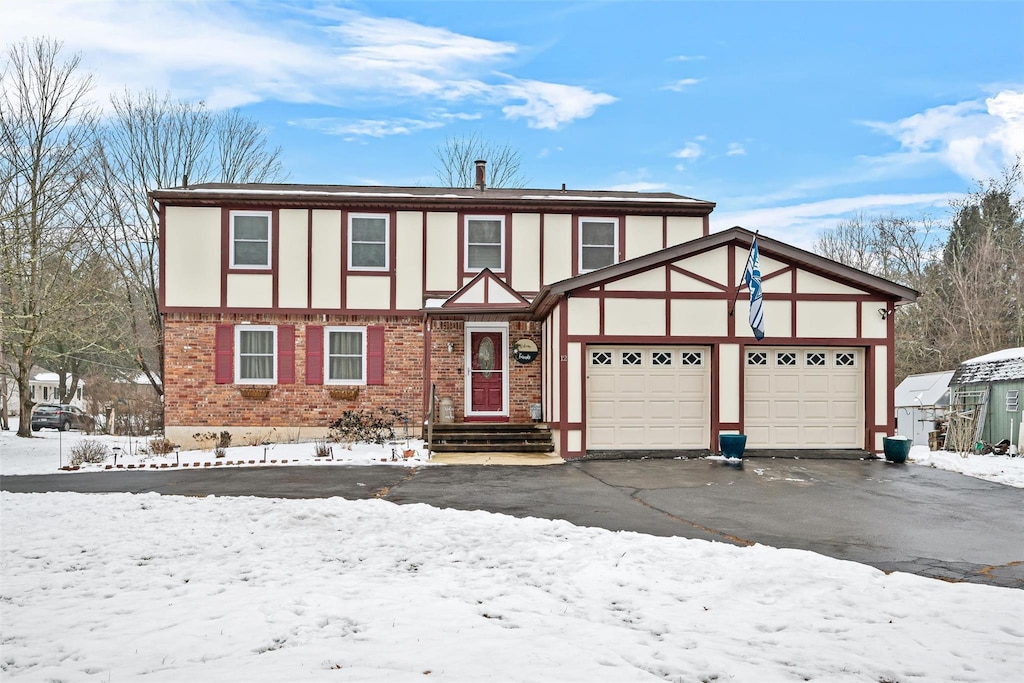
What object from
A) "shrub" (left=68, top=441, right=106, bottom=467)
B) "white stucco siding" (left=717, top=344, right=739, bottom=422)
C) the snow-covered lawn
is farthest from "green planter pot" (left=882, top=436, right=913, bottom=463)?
"shrub" (left=68, top=441, right=106, bottom=467)

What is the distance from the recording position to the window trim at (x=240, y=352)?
1897 cm

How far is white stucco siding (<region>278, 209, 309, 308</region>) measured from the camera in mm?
19109

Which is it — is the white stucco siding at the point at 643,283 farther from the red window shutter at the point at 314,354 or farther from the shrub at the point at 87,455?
the shrub at the point at 87,455

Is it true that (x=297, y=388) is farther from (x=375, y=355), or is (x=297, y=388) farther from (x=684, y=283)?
(x=684, y=283)

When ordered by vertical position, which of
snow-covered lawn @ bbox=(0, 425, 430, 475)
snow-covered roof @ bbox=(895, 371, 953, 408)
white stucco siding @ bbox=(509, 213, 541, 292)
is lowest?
snow-covered lawn @ bbox=(0, 425, 430, 475)

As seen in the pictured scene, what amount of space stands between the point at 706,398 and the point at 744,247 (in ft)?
10.7

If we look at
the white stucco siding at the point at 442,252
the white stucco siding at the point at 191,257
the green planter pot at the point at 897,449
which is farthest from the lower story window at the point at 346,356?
the green planter pot at the point at 897,449

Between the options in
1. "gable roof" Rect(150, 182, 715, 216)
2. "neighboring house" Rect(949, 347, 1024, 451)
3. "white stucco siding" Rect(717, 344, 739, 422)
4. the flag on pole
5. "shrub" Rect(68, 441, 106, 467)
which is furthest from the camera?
"neighboring house" Rect(949, 347, 1024, 451)

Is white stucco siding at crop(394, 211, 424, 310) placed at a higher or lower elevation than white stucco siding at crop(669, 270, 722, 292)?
higher

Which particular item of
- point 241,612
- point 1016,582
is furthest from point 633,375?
point 241,612

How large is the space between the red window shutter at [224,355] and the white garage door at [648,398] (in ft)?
29.2

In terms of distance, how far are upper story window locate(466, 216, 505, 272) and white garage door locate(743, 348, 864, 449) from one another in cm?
679

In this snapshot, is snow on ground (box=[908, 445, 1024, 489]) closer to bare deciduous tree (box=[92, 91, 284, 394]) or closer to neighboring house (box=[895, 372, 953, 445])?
neighboring house (box=[895, 372, 953, 445])

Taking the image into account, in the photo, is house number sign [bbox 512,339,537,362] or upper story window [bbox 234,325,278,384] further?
upper story window [bbox 234,325,278,384]
